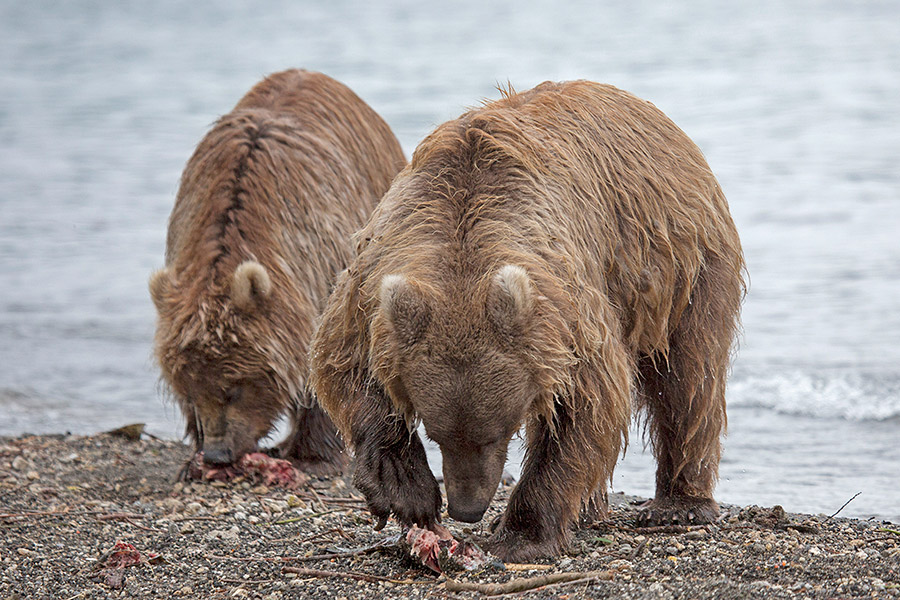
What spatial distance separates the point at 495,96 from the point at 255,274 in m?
14.7

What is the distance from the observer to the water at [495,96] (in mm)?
10133

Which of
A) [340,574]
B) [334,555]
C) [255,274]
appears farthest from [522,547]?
[255,274]

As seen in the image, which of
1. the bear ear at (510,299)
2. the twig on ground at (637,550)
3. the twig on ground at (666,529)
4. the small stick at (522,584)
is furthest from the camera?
the twig on ground at (666,529)

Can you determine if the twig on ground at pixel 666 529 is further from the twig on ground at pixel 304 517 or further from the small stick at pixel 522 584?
the twig on ground at pixel 304 517

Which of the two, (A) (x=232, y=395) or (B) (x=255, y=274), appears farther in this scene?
(A) (x=232, y=395)

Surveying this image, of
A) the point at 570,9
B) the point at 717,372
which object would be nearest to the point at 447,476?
the point at 717,372

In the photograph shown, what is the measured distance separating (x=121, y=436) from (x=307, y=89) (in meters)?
3.09

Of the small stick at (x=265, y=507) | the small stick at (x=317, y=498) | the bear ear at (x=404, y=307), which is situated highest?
the bear ear at (x=404, y=307)

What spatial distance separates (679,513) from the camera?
19.8 feet

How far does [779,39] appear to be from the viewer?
108 ft

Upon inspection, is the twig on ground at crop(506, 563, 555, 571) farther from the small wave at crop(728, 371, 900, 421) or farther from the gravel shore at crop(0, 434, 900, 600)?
the small wave at crop(728, 371, 900, 421)

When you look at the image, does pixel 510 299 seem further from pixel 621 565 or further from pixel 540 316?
pixel 621 565

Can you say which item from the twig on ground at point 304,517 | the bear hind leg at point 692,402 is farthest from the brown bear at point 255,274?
the bear hind leg at point 692,402

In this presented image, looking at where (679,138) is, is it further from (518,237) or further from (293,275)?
(293,275)
